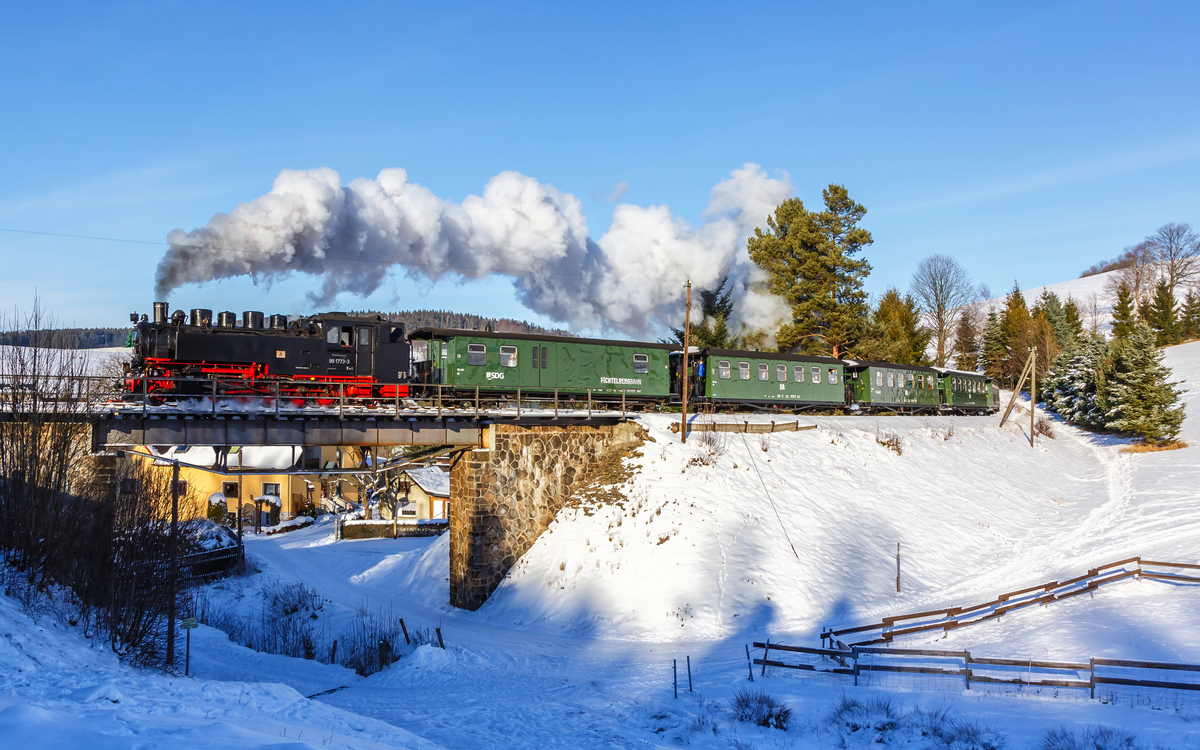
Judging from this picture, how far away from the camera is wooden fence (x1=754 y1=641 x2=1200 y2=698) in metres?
11.8

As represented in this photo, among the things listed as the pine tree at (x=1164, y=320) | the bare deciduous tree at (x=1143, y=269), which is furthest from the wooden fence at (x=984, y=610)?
the bare deciduous tree at (x=1143, y=269)

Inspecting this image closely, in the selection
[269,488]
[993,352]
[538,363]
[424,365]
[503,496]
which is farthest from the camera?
[993,352]

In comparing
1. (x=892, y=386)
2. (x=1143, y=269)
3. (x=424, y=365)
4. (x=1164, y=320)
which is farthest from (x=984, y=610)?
(x=1143, y=269)

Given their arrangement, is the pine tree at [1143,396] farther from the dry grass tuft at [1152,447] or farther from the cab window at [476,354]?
the cab window at [476,354]

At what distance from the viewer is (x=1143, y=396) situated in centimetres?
4788

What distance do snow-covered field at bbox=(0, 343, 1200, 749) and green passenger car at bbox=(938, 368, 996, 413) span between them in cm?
1141

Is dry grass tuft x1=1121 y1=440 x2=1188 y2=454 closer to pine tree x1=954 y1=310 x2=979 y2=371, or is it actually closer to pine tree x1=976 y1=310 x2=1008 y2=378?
pine tree x1=976 y1=310 x2=1008 y2=378

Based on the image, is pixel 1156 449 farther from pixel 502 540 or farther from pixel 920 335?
pixel 502 540

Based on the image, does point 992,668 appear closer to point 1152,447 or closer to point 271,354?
point 271,354

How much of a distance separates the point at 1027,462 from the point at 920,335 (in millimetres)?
33401

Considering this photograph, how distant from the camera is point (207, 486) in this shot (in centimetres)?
4722

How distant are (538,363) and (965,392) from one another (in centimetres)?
3627

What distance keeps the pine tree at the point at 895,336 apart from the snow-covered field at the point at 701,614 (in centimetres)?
1670

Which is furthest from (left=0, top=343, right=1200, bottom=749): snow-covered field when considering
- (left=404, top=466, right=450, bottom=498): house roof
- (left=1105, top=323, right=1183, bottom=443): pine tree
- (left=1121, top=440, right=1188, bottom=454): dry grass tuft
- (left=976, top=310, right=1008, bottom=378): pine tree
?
(left=976, top=310, right=1008, bottom=378): pine tree
